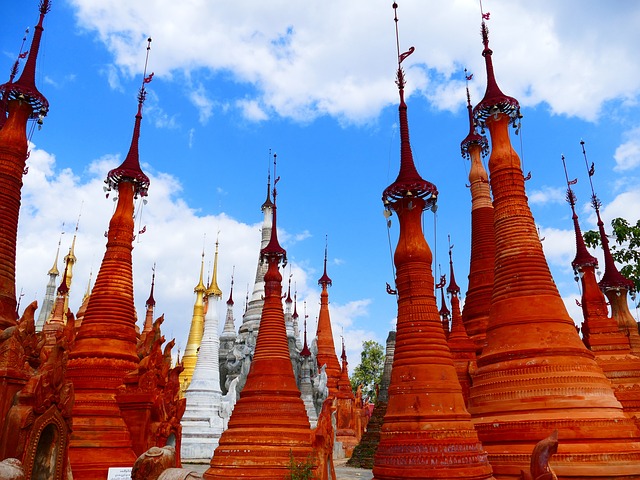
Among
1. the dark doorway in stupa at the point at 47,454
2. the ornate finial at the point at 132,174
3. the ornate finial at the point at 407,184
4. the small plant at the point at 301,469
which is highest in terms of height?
the ornate finial at the point at 132,174

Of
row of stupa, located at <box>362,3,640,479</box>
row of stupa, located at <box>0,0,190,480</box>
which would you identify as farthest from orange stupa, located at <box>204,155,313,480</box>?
row of stupa, located at <box>362,3,640,479</box>

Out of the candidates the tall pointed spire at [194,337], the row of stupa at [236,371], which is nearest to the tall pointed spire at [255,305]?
the row of stupa at [236,371]

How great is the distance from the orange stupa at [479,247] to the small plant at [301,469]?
800cm

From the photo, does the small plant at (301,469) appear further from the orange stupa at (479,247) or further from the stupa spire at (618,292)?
the stupa spire at (618,292)

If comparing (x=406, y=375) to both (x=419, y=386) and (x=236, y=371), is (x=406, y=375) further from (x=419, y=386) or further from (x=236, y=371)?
(x=236, y=371)

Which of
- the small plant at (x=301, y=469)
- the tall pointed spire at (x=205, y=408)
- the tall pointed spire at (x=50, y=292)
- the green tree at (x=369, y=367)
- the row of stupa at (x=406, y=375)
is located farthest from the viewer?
the green tree at (x=369, y=367)

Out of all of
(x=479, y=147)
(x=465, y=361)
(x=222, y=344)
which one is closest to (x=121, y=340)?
(x=465, y=361)

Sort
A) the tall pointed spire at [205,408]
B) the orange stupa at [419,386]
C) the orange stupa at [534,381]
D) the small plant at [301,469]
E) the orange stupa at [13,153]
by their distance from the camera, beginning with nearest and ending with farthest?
1. the orange stupa at [419,386]
2. the orange stupa at [534,381]
3. the small plant at [301,469]
4. the orange stupa at [13,153]
5. the tall pointed spire at [205,408]

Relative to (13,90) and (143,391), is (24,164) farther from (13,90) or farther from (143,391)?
(143,391)

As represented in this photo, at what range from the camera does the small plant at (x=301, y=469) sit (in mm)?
12561

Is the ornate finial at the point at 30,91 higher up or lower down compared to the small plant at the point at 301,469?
higher up

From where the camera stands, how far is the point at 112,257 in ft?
59.8

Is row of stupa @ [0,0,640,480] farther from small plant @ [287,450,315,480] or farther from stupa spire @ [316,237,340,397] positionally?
stupa spire @ [316,237,340,397]

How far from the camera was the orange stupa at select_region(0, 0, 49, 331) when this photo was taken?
1362cm
